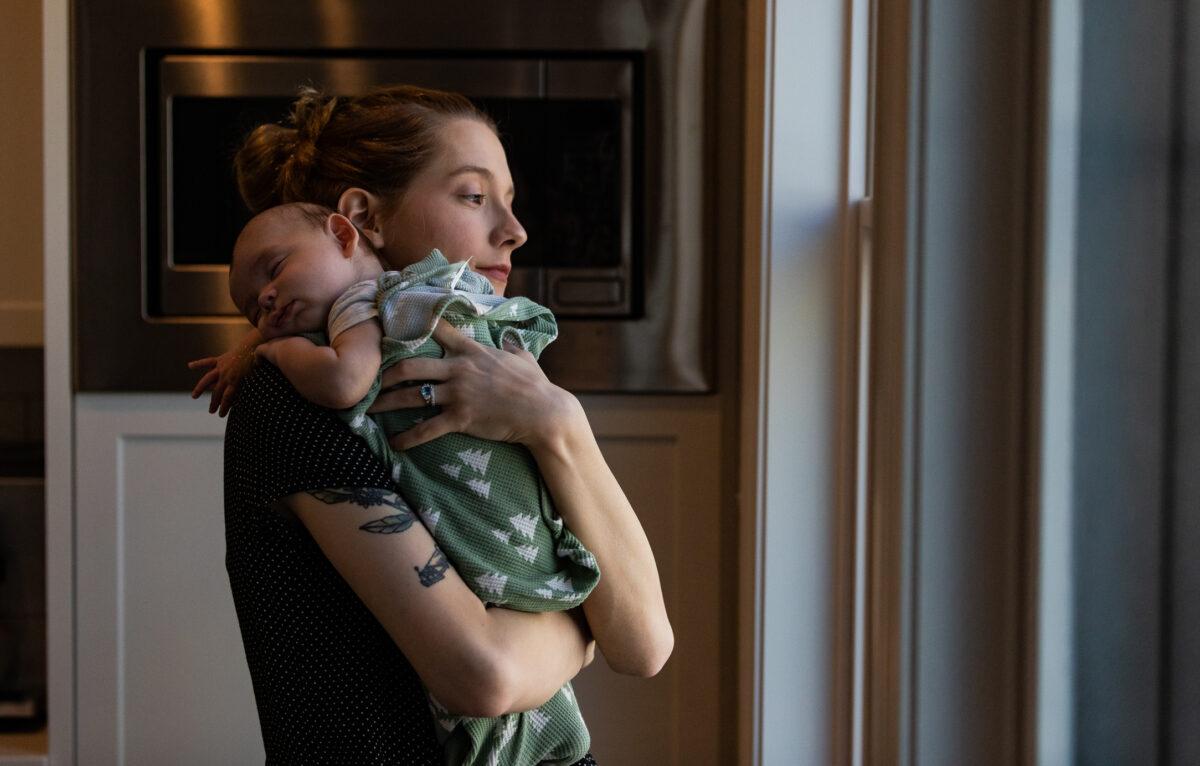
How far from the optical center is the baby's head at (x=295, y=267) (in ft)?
2.89

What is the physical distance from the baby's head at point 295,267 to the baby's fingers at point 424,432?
0.12 meters

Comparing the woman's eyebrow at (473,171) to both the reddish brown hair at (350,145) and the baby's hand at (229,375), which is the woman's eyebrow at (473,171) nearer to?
the reddish brown hair at (350,145)

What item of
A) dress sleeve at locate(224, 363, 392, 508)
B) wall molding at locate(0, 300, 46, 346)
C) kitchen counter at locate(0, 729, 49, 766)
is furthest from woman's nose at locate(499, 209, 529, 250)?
kitchen counter at locate(0, 729, 49, 766)

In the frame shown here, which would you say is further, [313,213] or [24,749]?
[24,749]

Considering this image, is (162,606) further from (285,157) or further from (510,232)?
(510,232)

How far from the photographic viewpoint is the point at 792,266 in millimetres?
1816

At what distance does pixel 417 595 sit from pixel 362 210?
0.34 metres

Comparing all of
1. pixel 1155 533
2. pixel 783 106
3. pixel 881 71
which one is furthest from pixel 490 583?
pixel 783 106

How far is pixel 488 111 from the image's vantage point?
204cm

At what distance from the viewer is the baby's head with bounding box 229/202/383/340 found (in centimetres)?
88

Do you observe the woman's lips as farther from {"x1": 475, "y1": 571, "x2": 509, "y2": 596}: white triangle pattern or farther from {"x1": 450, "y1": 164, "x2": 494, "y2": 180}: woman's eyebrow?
{"x1": 475, "y1": 571, "x2": 509, "y2": 596}: white triangle pattern

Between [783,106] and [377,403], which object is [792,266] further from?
[377,403]

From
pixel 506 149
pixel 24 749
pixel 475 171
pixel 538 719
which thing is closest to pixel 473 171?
pixel 475 171

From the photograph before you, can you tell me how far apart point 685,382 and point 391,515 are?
4.28 feet
